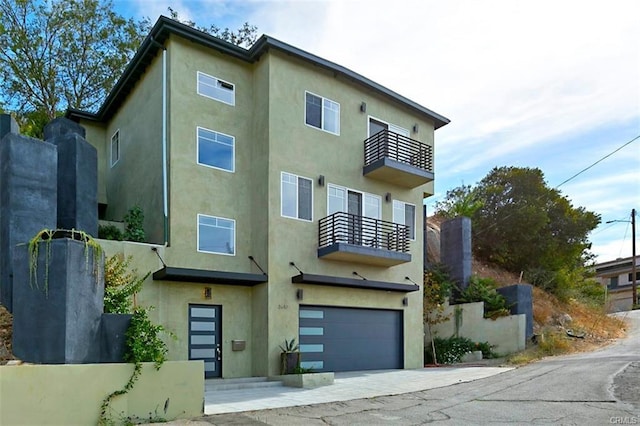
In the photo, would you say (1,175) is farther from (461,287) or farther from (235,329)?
(461,287)

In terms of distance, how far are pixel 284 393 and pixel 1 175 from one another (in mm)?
8402

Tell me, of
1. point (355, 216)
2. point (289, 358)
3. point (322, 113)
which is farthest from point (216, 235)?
point (322, 113)

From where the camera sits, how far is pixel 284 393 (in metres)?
11.7

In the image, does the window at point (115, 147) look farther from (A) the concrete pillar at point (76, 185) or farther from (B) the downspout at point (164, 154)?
(B) the downspout at point (164, 154)

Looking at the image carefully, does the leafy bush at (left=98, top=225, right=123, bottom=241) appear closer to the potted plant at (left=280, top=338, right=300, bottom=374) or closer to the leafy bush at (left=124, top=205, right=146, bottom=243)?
the leafy bush at (left=124, top=205, right=146, bottom=243)

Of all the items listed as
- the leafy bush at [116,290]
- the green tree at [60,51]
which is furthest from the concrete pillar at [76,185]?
the green tree at [60,51]

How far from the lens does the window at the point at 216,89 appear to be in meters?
14.9

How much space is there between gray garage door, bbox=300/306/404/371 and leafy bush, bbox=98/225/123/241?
578cm

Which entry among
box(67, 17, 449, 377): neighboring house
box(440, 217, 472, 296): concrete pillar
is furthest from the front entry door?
box(440, 217, 472, 296): concrete pillar

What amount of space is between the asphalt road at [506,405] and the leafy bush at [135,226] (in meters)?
6.86

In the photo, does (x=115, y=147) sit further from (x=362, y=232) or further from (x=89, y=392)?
(x=89, y=392)

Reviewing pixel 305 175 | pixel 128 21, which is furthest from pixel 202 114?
pixel 128 21

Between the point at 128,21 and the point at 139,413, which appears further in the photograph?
the point at 128,21

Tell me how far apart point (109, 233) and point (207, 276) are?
11.2 ft
